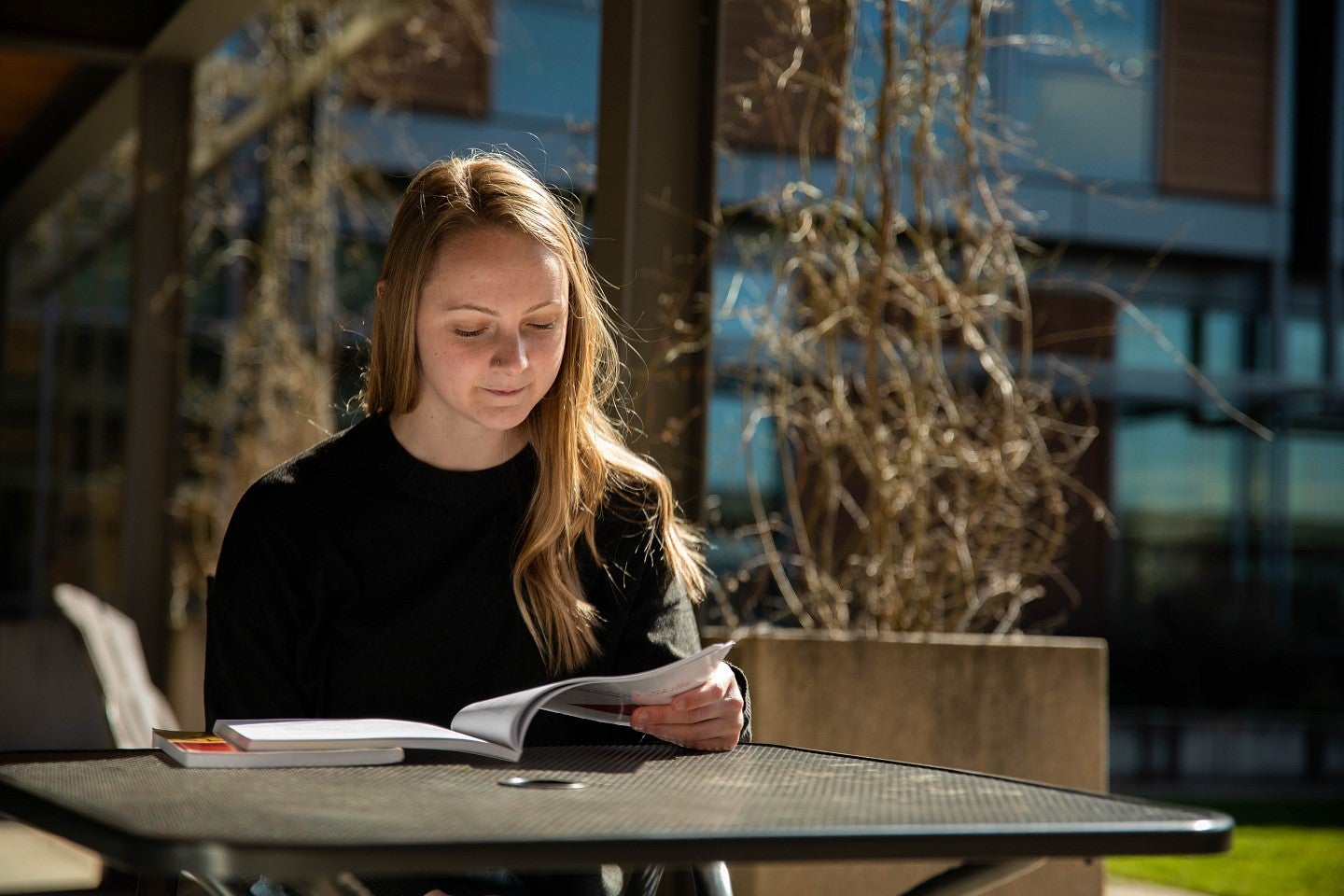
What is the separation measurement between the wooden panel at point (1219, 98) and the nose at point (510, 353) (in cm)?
1221

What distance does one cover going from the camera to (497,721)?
5.04 feet

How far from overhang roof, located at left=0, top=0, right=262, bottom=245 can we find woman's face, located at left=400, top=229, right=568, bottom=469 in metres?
2.94

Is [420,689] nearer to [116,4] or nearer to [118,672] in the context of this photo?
[118,672]

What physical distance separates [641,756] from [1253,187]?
1309 centimetres

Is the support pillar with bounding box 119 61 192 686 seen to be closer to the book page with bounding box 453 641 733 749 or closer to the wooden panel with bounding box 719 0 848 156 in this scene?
the wooden panel with bounding box 719 0 848 156

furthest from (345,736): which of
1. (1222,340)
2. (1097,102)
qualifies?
(1222,340)

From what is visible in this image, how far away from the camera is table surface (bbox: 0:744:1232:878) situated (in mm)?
1005

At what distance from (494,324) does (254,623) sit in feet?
1.43

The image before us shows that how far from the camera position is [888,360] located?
348 centimetres

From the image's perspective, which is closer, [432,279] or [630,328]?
[432,279]

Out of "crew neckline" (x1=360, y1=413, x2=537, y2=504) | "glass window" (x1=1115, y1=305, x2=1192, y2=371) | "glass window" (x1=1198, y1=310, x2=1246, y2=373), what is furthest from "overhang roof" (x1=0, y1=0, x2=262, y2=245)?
"glass window" (x1=1198, y1=310, x2=1246, y2=373)

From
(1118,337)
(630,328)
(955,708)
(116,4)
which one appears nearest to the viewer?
(630,328)

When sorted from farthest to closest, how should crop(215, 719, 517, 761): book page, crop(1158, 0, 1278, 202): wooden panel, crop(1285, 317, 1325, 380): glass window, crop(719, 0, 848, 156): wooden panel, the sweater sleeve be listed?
1. crop(1285, 317, 1325, 380): glass window
2. crop(1158, 0, 1278, 202): wooden panel
3. crop(719, 0, 848, 156): wooden panel
4. the sweater sleeve
5. crop(215, 719, 517, 761): book page

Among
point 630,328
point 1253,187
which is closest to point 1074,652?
point 630,328
